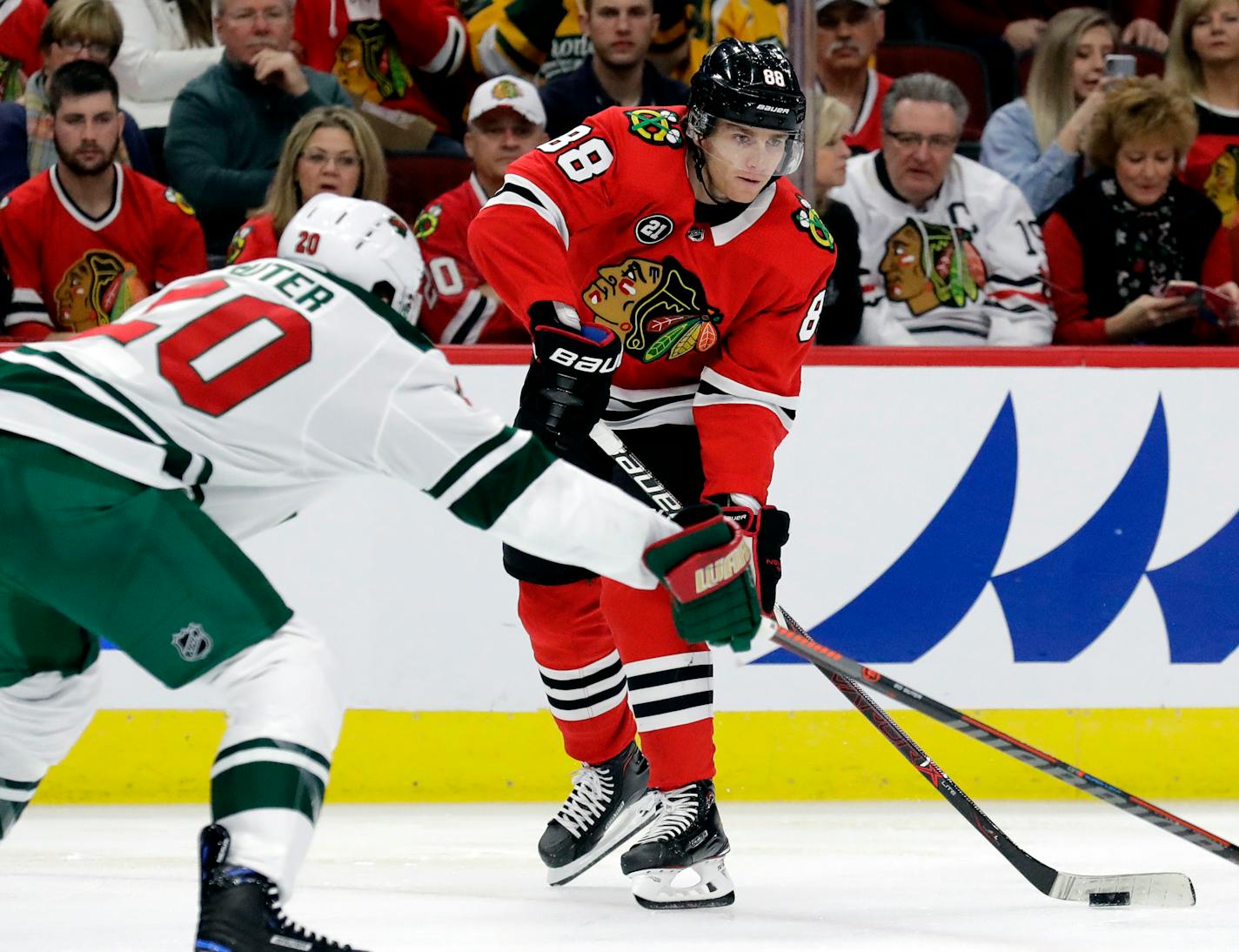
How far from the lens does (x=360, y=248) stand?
212 cm

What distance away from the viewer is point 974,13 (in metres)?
5.62

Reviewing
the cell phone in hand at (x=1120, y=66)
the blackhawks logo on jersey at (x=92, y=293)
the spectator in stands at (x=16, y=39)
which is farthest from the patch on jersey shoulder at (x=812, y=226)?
the spectator in stands at (x=16, y=39)

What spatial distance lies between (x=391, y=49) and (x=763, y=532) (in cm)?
244

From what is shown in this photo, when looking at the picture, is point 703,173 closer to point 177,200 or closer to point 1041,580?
point 1041,580

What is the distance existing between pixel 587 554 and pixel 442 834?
4.61 feet

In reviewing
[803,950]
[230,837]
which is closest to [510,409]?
[803,950]

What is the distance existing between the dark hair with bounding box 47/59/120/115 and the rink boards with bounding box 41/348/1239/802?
3.65ft

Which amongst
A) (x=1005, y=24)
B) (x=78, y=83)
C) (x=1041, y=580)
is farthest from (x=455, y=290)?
(x=1005, y=24)

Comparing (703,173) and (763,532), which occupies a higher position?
(703,173)

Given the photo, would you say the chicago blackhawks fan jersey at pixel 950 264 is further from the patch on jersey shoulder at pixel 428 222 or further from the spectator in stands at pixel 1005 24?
the spectator in stands at pixel 1005 24

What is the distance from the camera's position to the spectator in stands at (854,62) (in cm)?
479

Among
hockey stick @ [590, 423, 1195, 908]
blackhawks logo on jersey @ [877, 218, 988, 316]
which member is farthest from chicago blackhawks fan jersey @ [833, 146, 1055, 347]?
hockey stick @ [590, 423, 1195, 908]

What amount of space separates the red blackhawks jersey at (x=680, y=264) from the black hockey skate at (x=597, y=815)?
0.54 meters

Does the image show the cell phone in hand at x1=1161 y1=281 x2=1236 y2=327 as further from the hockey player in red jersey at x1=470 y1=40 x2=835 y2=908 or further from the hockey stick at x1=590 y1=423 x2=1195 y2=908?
the hockey stick at x1=590 y1=423 x2=1195 y2=908
